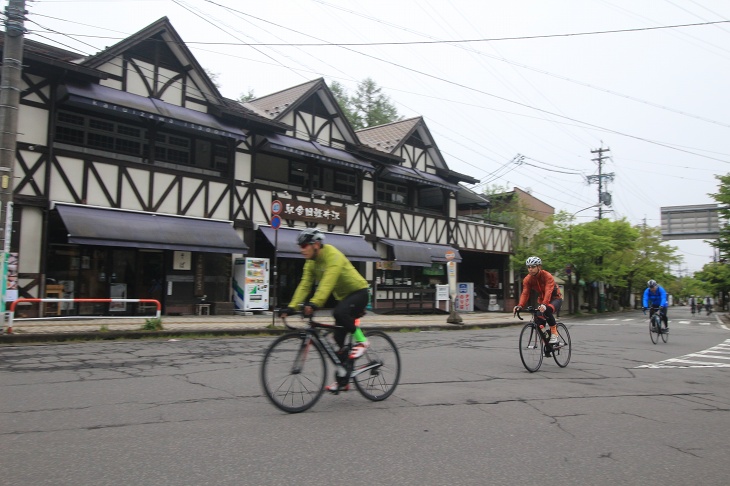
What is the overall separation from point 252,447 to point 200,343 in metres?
7.67

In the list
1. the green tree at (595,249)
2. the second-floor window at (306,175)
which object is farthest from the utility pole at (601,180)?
the second-floor window at (306,175)

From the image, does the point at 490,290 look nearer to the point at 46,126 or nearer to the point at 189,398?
the point at 46,126

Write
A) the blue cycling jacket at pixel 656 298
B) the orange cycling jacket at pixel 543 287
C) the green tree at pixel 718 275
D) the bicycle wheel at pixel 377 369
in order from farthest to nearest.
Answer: the green tree at pixel 718 275
the blue cycling jacket at pixel 656 298
the orange cycling jacket at pixel 543 287
the bicycle wheel at pixel 377 369

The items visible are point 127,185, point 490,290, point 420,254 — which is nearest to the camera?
point 127,185

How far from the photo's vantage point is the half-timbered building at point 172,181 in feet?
49.2

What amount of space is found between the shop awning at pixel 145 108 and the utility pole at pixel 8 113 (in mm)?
3750

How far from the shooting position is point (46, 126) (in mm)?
15102

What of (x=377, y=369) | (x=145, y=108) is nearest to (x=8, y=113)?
(x=145, y=108)

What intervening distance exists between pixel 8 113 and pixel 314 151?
456 inches

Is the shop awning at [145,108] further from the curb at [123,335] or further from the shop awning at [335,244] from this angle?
the curb at [123,335]

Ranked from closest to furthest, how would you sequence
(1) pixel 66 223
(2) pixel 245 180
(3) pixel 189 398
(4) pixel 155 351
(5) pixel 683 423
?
(5) pixel 683 423 < (3) pixel 189 398 < (4) pixel 155 351 < (1) pixel 66 223 < (2) pixel 245 180

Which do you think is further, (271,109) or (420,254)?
(420,254)

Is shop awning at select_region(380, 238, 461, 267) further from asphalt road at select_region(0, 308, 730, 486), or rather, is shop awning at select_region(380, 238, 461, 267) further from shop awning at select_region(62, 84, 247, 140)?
asphalt road at select_region(0, 308, 730, 486)

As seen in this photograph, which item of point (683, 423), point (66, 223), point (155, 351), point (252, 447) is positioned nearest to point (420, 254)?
point (66, 223)
